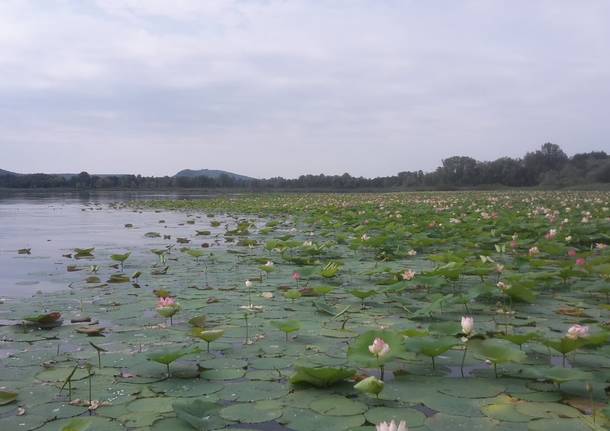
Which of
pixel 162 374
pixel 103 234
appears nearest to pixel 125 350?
pixel 162 374

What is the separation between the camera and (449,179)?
134ft

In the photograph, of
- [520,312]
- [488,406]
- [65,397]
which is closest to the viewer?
[488,406]

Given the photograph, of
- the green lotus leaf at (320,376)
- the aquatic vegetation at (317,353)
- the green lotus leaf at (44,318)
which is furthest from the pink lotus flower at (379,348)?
the green lotus leaf at (44,318)

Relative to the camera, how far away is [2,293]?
12.7 feet

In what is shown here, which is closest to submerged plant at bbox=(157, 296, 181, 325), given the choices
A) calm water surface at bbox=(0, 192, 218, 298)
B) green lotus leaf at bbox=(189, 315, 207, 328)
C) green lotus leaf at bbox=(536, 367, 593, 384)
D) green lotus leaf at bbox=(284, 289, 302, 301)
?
green lotus leaf at bbox=(189, 315, 207, 328)

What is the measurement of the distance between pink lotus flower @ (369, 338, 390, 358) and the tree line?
3423 cm

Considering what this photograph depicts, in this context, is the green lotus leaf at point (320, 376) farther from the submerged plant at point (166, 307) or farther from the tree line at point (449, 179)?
the tree line at point (449, 179)

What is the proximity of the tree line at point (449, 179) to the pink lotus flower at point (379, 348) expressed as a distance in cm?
3423

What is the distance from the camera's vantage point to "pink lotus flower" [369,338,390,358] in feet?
6.27

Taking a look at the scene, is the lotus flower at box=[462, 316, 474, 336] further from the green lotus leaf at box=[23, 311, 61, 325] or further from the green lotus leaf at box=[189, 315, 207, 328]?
the green lotus leaf at box=[23, 311, 61, 325]

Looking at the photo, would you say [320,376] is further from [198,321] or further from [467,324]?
[198,321]

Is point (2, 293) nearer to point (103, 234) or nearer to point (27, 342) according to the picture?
point (27, 342)

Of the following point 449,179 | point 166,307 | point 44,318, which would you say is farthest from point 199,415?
point 449,179

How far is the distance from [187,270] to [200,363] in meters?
2.79
